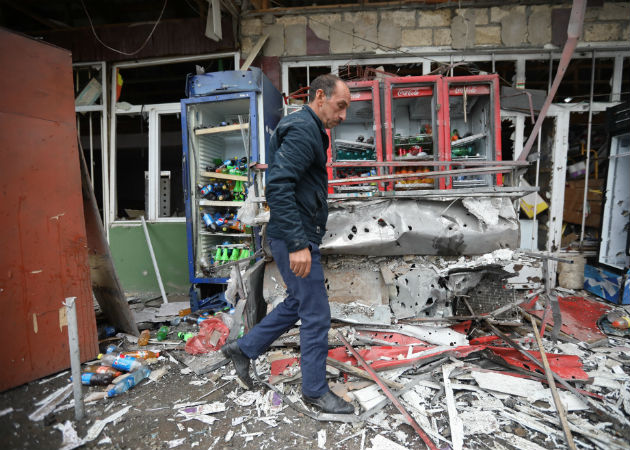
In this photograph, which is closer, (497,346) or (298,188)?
(298,188)

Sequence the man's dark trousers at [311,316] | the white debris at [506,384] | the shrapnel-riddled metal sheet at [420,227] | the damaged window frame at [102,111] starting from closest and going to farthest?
the man's dark trousers at [311,316], the white debris at [506,384], the shrapnel-riddled metal sheet at [420,227], the damaged window frame at [102,111]

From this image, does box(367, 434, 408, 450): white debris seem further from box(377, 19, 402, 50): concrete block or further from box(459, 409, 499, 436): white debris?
box(377, 19, 402, 50): concrete block

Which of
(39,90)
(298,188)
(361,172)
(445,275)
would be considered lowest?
(445,275)

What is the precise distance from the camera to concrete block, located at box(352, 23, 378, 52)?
195 inches

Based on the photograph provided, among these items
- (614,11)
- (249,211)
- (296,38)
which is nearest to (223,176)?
(249,211)

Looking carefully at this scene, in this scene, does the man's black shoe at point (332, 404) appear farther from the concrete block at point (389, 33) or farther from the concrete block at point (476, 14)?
the concrete block at point (476, 14)

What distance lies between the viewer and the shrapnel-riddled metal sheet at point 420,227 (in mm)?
2945

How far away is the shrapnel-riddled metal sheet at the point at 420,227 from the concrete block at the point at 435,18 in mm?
3432

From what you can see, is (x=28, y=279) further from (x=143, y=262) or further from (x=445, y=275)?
(x=445, y=275)

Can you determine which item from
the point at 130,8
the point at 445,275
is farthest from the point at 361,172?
the point at 130,8

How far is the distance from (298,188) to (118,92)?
5.31 m

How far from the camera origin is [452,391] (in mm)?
2252

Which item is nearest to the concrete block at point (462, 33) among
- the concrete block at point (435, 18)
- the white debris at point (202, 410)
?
the concrete block at point (435, 18)

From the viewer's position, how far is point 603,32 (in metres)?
4.73
